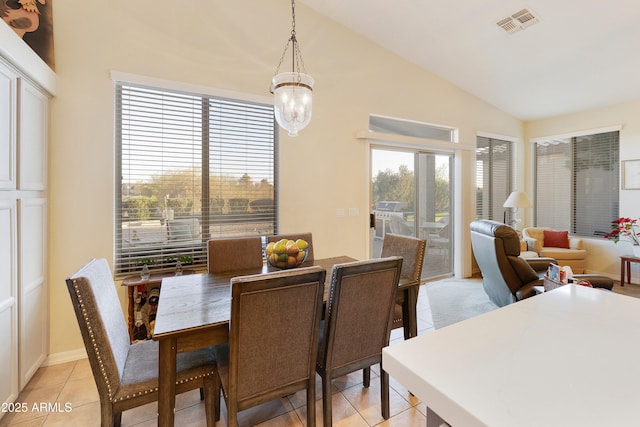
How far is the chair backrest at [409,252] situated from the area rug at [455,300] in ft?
3.92

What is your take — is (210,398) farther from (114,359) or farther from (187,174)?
(187,174)

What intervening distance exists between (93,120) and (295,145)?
1.87 meters

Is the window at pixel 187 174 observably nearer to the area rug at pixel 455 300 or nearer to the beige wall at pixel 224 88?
the beige wall at pixel 224 88

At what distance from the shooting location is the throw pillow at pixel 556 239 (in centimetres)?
494

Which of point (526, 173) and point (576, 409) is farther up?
point (526, 173)

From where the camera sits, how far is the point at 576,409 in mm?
539

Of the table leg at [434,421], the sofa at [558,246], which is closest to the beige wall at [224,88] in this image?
the sofa at [558,246]

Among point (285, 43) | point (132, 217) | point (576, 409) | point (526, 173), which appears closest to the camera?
point (576, 409)

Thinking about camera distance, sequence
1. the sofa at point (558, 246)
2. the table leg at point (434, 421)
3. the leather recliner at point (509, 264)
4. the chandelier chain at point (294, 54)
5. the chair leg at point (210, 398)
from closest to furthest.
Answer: the table leg at point (434, 421) → the chair leg at point (210, 398) → the leather recliner at point (509, 264) → the chandelier chain at point (294, 54) → the sofa at point (558, 246)

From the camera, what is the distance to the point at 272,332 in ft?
4.65

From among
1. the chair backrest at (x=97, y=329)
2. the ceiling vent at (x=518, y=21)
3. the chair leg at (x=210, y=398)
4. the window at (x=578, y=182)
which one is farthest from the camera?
the window at (x=578, y=182)

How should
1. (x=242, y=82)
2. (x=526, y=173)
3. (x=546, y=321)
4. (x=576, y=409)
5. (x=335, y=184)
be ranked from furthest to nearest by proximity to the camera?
(x=526, y=173) < (x=335, y=184) < (x=242, y=82) < (x=546, y=321) < (x=576, y=409)

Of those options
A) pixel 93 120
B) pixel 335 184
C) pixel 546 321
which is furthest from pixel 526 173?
pixel 93 120

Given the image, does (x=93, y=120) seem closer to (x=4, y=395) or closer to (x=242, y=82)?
(x=242, y=82)
